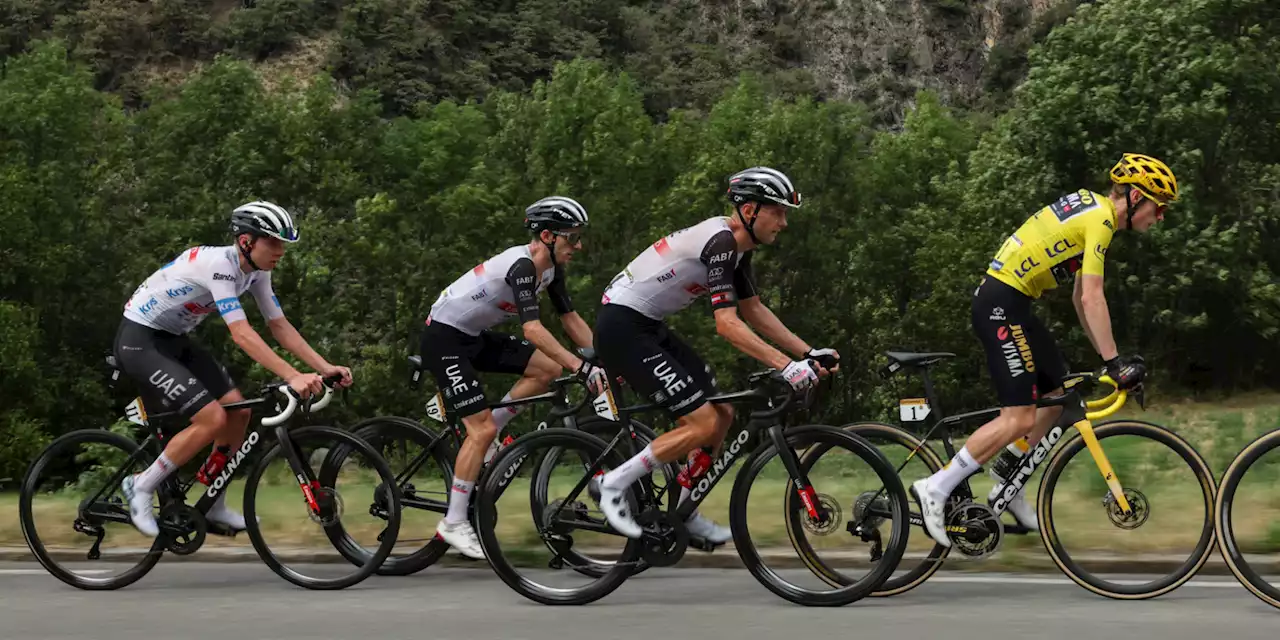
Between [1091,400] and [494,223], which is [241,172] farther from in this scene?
[1091,400]

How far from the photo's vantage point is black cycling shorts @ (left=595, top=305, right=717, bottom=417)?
738 cm

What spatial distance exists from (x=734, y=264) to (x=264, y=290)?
2.65 m

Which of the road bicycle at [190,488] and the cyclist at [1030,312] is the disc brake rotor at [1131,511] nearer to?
the cyclist at [1030,312]

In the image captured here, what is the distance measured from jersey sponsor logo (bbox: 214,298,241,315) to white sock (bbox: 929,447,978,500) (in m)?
3.43

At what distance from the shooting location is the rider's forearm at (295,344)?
26.7 ft

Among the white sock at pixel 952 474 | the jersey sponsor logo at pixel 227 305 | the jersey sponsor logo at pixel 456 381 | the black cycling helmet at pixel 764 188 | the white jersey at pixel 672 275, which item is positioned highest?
the black cycling helmet at pixel 764 188

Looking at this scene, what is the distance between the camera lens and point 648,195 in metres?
55.6

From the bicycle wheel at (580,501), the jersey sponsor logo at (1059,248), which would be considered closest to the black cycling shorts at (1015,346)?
the jersey sponsor logo at (1059,248)

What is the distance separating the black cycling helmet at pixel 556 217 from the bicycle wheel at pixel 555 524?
119 cm

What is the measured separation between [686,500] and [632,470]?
0.96 ft

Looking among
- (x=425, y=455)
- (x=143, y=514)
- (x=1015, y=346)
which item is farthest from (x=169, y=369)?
(x=1015, y=346)

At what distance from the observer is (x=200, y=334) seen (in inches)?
1852

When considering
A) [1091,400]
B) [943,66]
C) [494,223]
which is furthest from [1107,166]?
[943,66]

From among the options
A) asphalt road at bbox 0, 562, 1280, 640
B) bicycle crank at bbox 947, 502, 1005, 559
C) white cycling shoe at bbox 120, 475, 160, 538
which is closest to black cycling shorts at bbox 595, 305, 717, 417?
asphalt road at bbox 0, 562, 1280, 640
